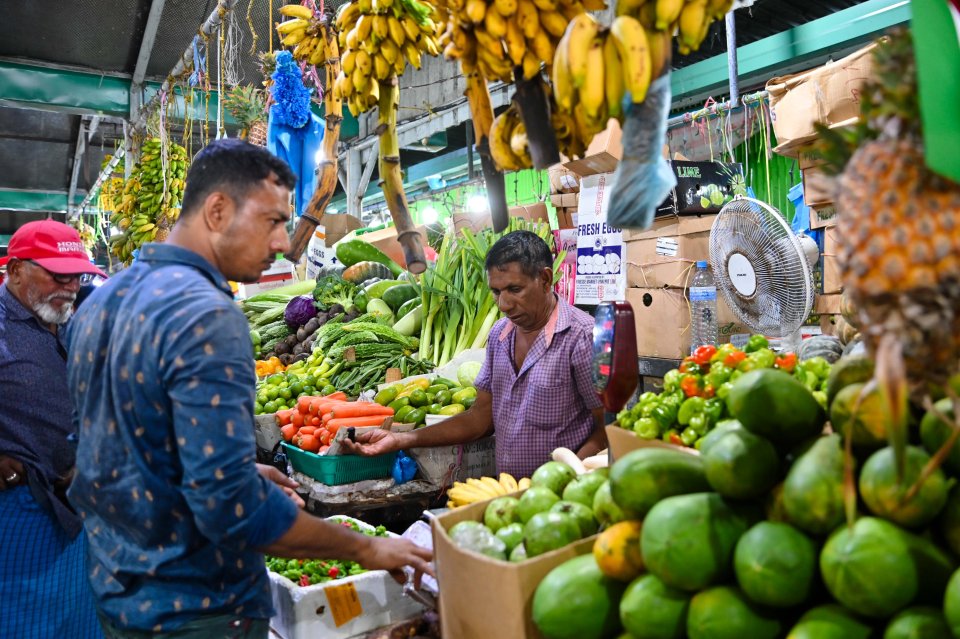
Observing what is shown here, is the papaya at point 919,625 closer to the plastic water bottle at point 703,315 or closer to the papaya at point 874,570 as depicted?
the papaya at point 874,570

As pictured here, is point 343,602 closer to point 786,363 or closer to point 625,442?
point 625,442

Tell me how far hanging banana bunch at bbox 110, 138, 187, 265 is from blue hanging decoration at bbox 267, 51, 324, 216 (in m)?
2.73

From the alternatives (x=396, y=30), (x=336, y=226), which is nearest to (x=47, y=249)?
(x=396, y=30)

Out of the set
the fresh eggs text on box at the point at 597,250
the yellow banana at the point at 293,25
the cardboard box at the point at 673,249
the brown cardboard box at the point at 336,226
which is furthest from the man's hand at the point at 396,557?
the brown cardboard box at the point at 336,226

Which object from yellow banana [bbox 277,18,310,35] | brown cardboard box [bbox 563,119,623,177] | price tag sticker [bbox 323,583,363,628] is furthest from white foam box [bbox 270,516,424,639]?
brown cardboard box [bbox 563,119,623,177]

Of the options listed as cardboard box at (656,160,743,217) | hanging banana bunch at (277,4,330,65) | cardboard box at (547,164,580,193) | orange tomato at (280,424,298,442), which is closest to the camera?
hanging banana bunch at (277,4,330,65)

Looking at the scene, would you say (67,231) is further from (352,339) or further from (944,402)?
(944,402)

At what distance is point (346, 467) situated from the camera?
332cm

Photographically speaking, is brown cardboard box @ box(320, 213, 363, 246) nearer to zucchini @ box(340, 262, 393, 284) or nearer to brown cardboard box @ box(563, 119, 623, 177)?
zucchini @ box(340, 262, 393, 284)

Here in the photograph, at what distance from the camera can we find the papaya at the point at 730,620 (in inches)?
39.0

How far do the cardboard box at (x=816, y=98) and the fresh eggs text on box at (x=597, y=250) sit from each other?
1063 mm

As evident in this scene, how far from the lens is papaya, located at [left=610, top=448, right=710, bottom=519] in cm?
119

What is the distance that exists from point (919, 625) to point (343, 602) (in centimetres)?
183

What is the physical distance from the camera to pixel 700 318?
13.8 feet
